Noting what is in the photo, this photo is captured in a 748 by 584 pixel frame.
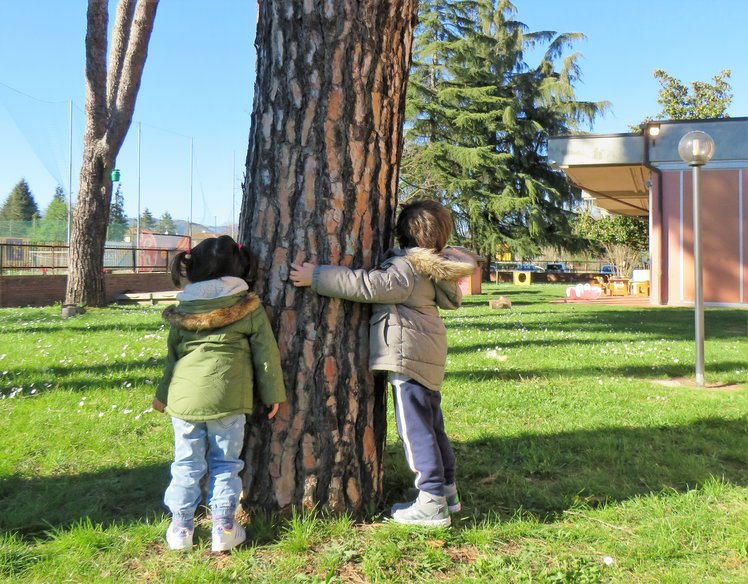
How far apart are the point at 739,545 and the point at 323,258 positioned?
2.13 metres

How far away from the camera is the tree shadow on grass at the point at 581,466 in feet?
10.3

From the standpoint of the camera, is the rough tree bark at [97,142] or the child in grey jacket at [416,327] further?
the rough tree bark at [97,142]

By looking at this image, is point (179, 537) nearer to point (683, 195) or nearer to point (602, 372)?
point (602, 372)

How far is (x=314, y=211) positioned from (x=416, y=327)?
688mm

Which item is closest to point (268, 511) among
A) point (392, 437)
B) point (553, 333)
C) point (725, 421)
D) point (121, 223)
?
point (392, 437)

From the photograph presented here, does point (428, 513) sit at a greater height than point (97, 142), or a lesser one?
lesser

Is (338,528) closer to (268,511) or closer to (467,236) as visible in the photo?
(268,511)

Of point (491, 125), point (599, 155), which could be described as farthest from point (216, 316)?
point (491, 125)

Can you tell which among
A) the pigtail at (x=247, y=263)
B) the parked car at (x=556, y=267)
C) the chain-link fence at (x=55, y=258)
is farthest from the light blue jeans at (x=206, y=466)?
the parked car at (x=556, y=267)

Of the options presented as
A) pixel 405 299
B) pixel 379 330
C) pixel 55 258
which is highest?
pixel 55 258

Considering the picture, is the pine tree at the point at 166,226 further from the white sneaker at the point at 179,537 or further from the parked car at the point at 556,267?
the white sneaker at the point at 179,537

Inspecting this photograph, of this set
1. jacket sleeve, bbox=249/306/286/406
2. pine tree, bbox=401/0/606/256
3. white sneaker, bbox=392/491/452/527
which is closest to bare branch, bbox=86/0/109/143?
jacket sleeve, bbox=249/306/286/406

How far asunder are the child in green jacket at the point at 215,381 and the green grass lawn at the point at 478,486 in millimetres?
208

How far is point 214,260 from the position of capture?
272 centimetres
